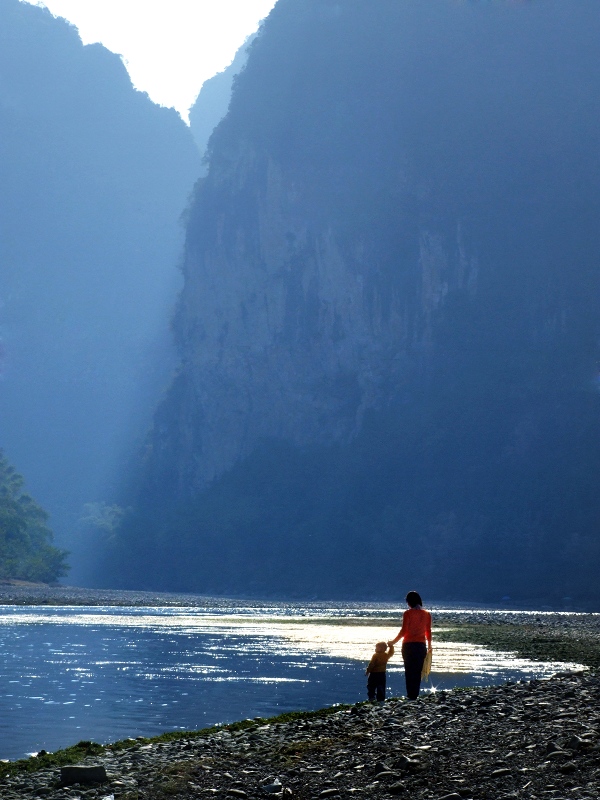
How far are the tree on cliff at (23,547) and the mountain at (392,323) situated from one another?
1700 centimetres

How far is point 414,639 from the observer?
66.4ft

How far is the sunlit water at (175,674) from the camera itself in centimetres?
2180

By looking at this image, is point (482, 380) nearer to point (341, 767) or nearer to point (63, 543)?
point (63, 543)

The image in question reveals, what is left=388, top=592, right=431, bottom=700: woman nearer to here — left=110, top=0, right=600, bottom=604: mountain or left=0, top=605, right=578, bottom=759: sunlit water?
left=0, top=605, right=578, bottom=759: sunlit water

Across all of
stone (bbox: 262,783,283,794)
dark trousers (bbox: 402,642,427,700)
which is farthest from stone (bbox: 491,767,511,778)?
dark trousers (bbox: 402,642,427,700)

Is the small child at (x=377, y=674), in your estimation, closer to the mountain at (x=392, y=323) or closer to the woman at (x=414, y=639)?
the woman at (x=414, y=639)

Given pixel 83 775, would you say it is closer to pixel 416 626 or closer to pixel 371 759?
pixel 371 759

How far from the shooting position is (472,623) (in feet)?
212

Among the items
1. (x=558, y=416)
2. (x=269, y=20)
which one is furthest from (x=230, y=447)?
(x=269, y=20)

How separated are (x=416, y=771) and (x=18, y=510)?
12202 cm

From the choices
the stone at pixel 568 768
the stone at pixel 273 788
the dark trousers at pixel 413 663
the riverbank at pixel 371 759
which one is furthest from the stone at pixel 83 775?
the dark trousers at pixel 413 663

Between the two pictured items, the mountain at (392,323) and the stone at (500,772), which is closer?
Answer: the stone at (500,772)

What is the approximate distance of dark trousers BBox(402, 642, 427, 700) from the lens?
20.3 meters

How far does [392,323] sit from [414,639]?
12741 cm
